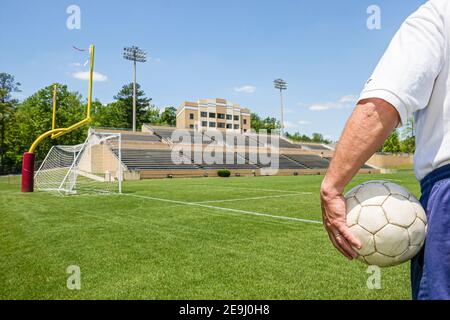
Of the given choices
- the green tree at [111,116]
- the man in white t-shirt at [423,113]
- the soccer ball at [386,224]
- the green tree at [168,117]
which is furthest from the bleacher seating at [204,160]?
the green tree at [168,117]

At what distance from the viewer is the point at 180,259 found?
4613mm

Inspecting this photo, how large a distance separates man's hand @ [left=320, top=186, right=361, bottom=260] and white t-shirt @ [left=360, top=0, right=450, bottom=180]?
0.38 metres

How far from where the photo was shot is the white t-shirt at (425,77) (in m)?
1.26

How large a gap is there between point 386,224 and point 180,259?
3.51m

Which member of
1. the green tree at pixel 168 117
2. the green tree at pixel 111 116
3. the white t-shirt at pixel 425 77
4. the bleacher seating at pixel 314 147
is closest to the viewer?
the white t-shirt at pixel 425 77

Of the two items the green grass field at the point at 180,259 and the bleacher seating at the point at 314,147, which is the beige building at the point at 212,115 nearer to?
the bleacher seating at the point at 314,147

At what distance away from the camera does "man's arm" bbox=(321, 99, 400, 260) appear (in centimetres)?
129

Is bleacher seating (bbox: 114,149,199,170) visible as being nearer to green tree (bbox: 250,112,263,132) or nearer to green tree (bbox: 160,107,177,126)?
green tree (bbox: 160,107,177,126)

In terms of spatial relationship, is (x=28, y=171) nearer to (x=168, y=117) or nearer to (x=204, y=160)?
(x=204, y=160)

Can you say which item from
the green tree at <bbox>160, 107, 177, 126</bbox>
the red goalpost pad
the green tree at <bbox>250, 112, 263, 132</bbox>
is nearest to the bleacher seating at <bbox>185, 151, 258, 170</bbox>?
the red goalpost pad

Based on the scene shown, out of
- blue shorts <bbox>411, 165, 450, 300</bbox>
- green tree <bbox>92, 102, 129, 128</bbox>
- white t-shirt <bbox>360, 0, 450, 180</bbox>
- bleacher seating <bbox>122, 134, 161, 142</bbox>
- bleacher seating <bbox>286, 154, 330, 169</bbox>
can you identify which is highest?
green tree <bbox>92, 102, 129, 128</bbox>

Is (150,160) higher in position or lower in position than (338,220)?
higher

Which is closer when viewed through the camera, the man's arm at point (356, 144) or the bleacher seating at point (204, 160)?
the man's arm at point (356, 144)

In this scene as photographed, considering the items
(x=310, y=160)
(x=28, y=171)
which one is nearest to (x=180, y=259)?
(x=28, y=171)
